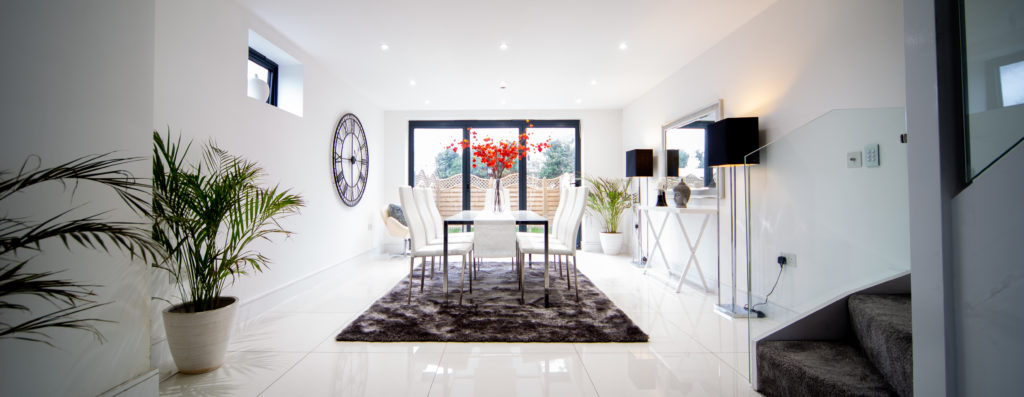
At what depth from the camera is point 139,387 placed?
1555 millimetres

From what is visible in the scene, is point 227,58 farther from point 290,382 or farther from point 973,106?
point 973,106

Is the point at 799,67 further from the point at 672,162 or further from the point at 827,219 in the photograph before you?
the point at 672,162

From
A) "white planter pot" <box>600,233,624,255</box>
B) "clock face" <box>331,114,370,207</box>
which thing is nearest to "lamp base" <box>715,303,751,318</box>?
"white planter pot" <box>600,233,624,255</box>

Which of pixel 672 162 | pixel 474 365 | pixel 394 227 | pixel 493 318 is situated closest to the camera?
pixel 474 365

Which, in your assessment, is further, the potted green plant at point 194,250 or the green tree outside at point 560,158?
the green tree outside at point 560,158

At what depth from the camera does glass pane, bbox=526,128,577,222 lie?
6043 millimetres

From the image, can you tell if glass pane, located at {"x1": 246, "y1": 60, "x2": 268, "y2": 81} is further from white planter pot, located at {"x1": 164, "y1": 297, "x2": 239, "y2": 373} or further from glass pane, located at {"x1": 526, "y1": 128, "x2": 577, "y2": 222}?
glass pane, located at {"x1": 526, "y1": 128, "x2": 577, "y2": 222}

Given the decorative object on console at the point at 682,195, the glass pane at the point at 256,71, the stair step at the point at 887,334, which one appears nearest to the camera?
the stair step at the point at 887,334

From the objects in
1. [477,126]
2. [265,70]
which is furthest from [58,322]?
[477,126]

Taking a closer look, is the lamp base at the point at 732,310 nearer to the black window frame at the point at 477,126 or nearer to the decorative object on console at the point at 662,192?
the decorative object on console at the point at 662,192

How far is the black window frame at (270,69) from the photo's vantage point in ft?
10.4

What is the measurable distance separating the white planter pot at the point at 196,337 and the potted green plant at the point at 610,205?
4.39 metres

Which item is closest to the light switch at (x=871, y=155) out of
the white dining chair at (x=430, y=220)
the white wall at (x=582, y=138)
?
the white dining chair at (x=430, y=220)

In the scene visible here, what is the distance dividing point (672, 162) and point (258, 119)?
4.01 m
